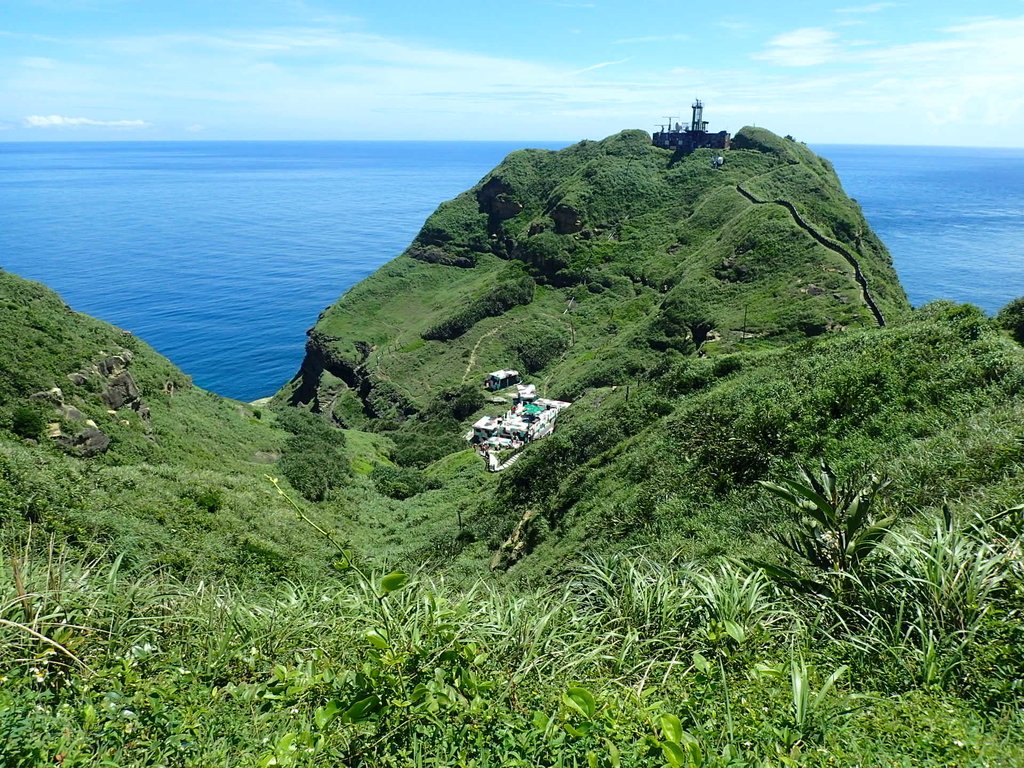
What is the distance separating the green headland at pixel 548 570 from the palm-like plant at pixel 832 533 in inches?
1.6

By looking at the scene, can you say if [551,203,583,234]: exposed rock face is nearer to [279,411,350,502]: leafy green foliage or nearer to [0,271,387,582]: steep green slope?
[279,411,350,502]: leafy green foliage

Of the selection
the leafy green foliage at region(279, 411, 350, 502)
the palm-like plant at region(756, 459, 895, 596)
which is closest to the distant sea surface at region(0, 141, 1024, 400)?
the leafy green foliage at region(279, 411, 350, 502)

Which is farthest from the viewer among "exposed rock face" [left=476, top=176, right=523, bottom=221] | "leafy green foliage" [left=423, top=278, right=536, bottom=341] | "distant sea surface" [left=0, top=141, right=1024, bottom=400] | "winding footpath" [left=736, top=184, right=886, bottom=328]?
"exposed rock face" [left=476, top=176, right=523, bottom=221]

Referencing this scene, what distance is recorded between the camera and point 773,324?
4356 cm

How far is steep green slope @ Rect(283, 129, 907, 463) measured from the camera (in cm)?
5031

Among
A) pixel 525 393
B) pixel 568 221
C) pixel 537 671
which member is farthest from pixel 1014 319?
pixel 568 221

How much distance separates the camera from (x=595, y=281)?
252ft

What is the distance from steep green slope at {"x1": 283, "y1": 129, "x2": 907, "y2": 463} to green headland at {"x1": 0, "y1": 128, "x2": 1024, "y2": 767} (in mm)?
8401

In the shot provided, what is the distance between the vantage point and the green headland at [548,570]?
4234 mm

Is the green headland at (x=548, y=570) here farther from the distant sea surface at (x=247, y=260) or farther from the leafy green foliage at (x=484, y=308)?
the distant sea surface at (x=247, y=260)

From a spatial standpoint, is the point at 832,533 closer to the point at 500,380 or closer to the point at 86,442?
the point at 86,442

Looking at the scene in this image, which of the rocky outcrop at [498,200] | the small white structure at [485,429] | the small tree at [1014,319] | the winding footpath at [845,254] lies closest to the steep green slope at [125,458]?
the small white structure at [485,429]

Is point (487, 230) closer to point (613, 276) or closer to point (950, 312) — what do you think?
point (613, 276)

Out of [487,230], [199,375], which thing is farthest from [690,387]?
[487,230]
